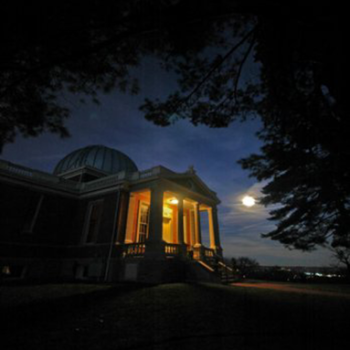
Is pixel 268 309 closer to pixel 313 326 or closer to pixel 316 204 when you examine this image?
pixel 313 326

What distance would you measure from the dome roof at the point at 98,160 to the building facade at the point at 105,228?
4.81 m

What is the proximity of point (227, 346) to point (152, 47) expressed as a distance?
6.65 metres

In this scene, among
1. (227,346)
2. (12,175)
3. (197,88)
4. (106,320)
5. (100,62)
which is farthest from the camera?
(12,175)

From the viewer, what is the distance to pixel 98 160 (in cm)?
2314

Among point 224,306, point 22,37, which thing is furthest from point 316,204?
point 22,37

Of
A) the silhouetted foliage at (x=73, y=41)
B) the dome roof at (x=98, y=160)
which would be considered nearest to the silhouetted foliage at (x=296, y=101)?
the silhouetted foliage at (x=73, y=41)

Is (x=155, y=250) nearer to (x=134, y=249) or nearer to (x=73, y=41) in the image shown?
(x=134, y=249)

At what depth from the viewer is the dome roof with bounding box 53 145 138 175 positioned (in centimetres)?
2289

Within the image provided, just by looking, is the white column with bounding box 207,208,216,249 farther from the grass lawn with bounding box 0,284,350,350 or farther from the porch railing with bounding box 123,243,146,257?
the grass lawn with bounding box 0,284,350,350

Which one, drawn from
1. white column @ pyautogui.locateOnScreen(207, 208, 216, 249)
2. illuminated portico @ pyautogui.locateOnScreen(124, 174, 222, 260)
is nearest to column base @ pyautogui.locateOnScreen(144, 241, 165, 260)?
illuminated portico @ pyautogui.locateOnScreen(124, 174, 222, 260)

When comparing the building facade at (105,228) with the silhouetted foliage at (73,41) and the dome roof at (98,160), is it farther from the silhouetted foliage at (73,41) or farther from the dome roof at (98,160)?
the silhouetted foliage at (73,41)

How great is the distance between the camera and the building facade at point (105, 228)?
1282 centimetres

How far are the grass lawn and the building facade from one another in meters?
5.99

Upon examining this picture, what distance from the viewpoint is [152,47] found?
5676mm
